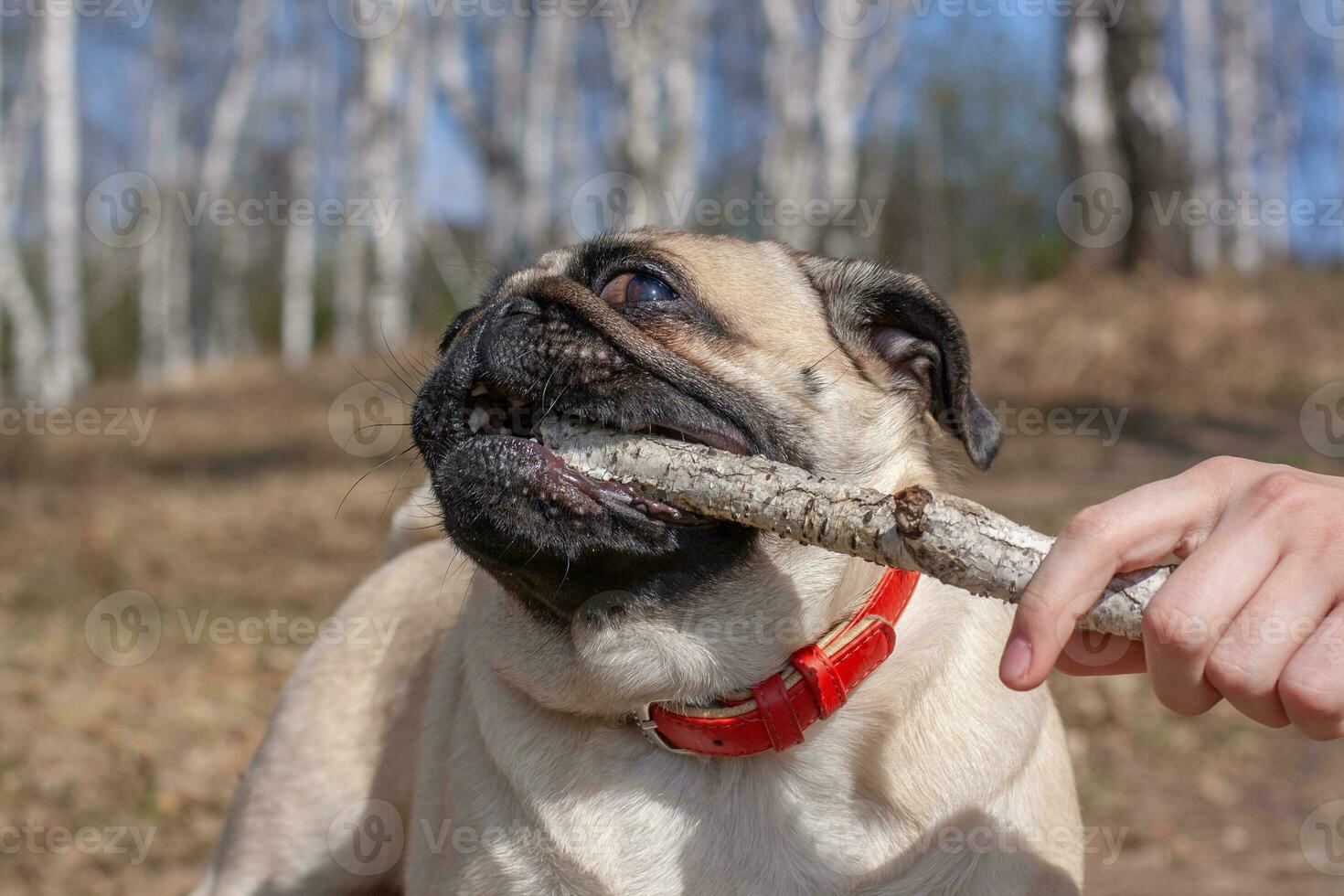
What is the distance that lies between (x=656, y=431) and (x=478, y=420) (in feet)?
1.41

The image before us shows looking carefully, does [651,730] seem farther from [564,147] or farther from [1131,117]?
[564,147]

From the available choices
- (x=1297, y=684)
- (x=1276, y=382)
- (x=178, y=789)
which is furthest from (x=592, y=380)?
(x=1276, y=382)

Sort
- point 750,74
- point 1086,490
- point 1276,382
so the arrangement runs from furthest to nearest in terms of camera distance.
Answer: point 750,74, point 1276,382, point 1086,490

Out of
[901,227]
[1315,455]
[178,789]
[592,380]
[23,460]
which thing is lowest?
[901,227]

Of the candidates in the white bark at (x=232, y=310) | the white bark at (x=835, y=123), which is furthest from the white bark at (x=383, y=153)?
the white bark at (x=232, y=310)

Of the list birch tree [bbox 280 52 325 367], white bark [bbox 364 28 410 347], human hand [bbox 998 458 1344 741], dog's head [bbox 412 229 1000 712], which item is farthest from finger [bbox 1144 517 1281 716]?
birch tree [bbox 280 52 325 367]

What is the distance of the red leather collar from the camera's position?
2.54 m

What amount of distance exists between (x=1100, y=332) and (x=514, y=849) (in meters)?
10.3

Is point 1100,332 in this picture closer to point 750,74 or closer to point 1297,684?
point 1297,684

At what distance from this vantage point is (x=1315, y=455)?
349 inches

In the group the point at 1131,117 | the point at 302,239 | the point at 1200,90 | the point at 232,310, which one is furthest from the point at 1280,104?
the point at 232,310

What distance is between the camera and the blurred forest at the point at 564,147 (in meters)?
13.8

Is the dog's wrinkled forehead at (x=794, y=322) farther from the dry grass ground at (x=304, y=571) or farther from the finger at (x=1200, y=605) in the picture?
the dry grass ground at (x=304, y=571)

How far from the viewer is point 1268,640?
1.58 meters
